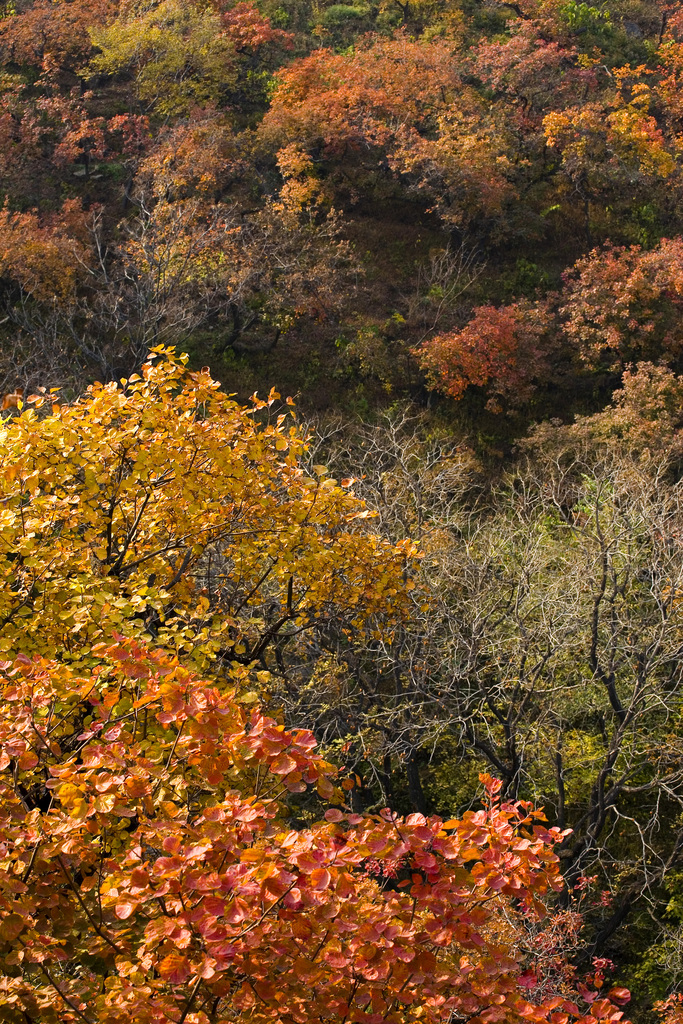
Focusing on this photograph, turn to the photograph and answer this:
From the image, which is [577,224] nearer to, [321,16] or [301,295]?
[301,295]

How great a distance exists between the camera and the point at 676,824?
42.8 ft

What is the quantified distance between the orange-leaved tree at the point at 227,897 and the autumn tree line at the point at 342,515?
2cm

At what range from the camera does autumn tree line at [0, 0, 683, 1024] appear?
3.64 m

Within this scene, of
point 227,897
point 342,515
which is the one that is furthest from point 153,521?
point 227,897

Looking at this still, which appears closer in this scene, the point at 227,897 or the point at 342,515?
the point at 227,897

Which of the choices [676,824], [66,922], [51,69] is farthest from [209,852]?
[51,69]

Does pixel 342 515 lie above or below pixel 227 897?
below

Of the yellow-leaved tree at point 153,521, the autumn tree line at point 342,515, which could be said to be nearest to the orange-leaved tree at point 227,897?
the autumn tree line at point 342,515

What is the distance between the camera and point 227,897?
11.0 feet

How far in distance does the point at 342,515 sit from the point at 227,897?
431cm

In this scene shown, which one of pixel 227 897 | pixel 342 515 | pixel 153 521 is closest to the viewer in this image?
pixel 227 897

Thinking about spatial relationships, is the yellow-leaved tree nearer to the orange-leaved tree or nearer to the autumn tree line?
the autumn tree line

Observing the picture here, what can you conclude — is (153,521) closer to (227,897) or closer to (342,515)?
(342,515)

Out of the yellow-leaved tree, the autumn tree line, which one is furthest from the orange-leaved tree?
the yellow-leaved tree
